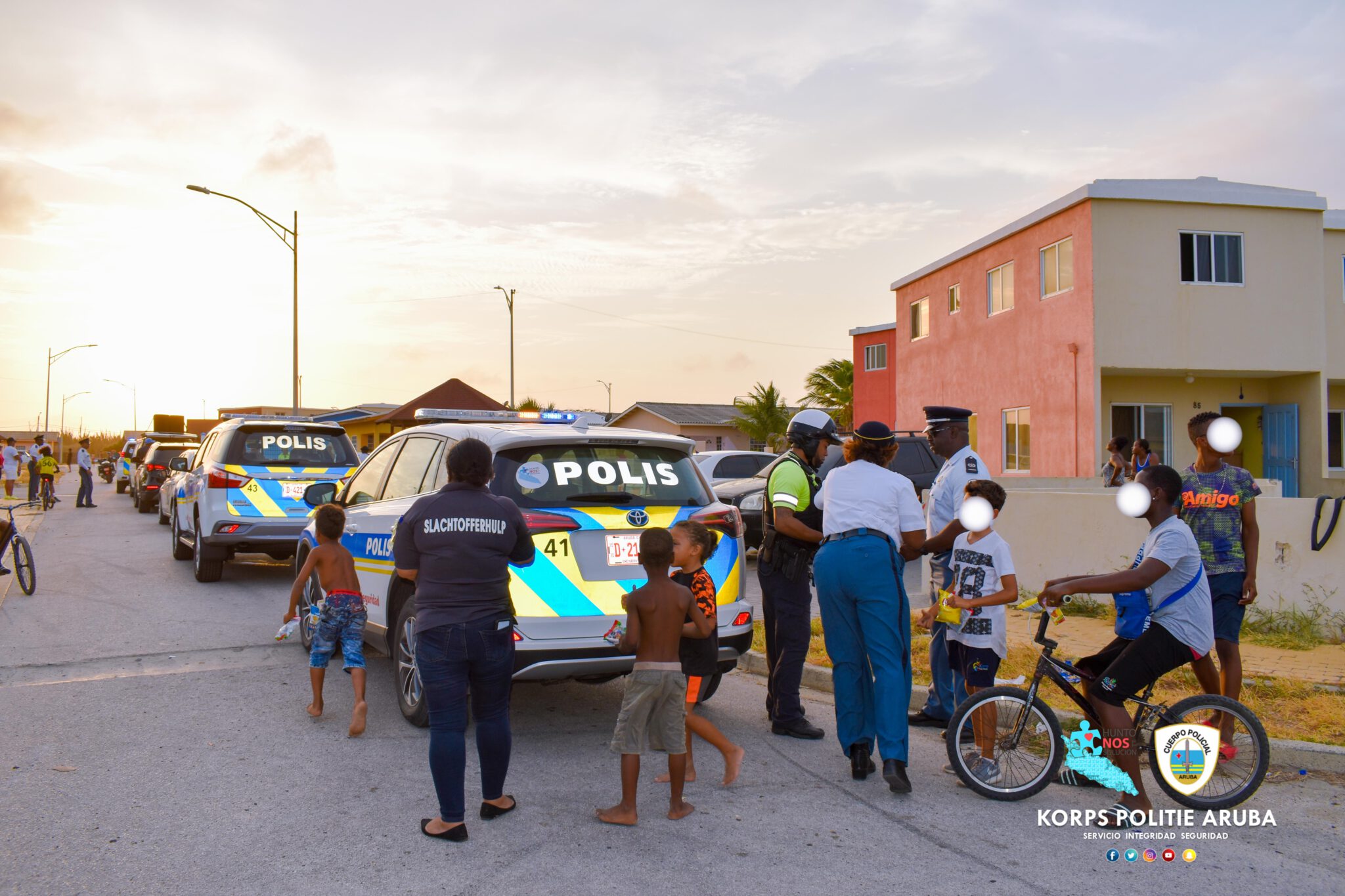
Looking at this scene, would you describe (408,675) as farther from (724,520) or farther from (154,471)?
(154,471)

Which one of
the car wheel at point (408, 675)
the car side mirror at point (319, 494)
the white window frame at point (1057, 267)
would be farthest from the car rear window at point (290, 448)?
the white window frame at point (1057, 267)

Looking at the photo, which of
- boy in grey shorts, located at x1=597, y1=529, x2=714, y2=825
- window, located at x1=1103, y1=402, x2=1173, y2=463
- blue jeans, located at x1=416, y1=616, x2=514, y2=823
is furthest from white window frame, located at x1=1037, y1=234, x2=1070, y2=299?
blue jeans, located at x1=416, y1=616, x2=514, y2=823

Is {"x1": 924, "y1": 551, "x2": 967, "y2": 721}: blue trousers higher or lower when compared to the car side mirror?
lower

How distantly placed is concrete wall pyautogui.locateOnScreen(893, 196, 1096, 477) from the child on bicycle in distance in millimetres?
14986

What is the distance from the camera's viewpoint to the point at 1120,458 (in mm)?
14602

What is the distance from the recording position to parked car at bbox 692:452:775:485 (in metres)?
16.2

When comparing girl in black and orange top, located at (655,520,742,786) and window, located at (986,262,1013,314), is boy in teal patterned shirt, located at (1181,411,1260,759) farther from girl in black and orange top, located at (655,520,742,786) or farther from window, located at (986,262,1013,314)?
window, located at (986,262,1013,314)

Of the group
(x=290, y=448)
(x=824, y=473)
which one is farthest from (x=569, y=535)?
(x=290, y=448)

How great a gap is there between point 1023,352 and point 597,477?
1747cm

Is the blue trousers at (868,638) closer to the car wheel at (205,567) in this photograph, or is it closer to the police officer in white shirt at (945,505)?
the police officer in white shirt at (945,505)

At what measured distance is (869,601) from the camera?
16.4 ft

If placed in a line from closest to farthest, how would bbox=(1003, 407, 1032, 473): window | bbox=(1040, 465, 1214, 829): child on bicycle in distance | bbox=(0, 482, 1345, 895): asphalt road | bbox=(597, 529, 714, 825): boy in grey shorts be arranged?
1. bbox=(0, 482, 1345, 895): asphalt road
2. bbox=(597, 529, 714, 825): boy in grey shorts
3. bbox=(1040, 465, 1214, 829): child on bicycle in distance
4. bbox=(1003, 407, 1032, 473): window

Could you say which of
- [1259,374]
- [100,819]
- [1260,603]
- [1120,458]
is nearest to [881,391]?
[1259,374]

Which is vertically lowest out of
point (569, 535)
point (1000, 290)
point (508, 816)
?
point (508, 816)
